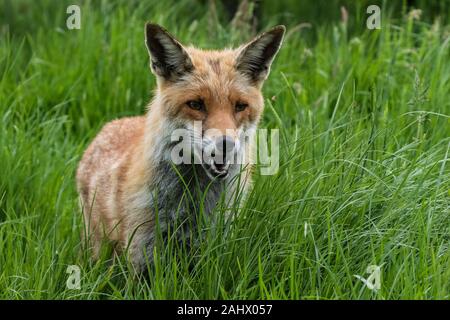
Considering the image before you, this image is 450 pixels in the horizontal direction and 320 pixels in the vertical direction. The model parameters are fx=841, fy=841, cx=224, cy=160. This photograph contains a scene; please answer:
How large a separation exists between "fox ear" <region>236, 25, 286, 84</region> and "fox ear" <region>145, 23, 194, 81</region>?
0.34 metres

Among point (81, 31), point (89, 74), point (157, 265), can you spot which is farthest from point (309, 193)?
point (81, 31)

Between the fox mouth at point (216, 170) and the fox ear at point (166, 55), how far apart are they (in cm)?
64

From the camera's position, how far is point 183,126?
489 centimetres

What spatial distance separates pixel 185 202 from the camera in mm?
5098

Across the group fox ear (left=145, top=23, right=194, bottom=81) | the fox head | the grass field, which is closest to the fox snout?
the fox head

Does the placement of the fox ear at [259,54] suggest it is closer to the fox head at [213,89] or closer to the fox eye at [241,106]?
the fox head at [213,89]

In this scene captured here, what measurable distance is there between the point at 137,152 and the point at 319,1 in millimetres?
4993

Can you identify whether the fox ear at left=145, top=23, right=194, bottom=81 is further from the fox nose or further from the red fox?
the fox nose

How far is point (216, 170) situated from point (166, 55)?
0.85 meters

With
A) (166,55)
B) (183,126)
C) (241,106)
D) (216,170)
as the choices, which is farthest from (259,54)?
Answer: (216,170)

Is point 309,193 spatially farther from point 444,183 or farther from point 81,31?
point 81,31

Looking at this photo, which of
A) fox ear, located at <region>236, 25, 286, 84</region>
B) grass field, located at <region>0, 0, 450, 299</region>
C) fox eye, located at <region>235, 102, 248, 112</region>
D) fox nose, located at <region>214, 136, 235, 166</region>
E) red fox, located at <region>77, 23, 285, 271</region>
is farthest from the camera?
fox ear, located at <region>236, 25, 286, 84</region>

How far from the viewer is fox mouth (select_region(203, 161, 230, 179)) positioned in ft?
15.6

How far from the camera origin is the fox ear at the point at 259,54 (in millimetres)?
5184
